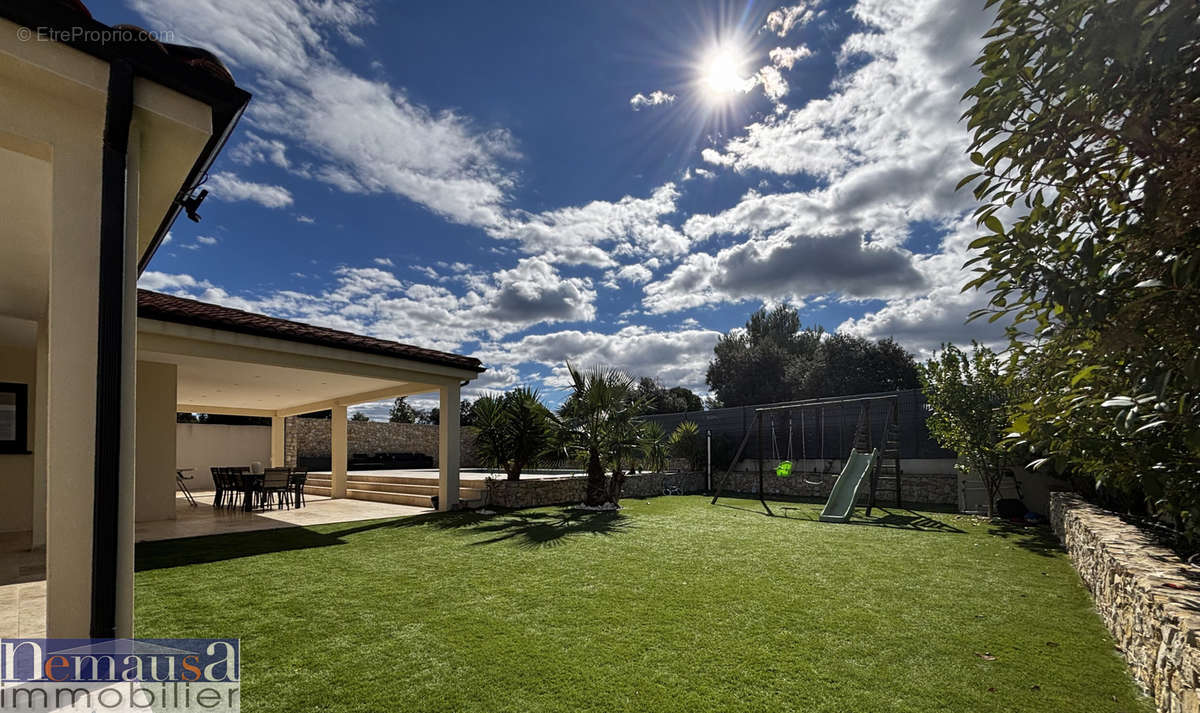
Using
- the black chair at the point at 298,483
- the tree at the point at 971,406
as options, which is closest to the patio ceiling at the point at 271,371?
A: the black chair at the point at 298,483

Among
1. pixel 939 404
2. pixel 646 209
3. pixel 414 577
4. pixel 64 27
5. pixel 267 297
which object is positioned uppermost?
pixel 646 209

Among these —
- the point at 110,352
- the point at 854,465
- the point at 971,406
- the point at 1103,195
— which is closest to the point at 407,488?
the point at 854,465

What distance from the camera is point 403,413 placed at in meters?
39.7

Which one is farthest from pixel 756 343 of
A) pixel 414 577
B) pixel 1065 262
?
pixel 1065 262

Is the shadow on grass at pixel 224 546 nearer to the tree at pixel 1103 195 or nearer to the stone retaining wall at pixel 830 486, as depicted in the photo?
the tree at pixel 1103 195

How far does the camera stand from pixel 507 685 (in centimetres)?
313

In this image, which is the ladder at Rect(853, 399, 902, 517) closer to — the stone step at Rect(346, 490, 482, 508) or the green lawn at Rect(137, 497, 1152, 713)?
the green lawn at Rect(137, 497, 1152, 713)

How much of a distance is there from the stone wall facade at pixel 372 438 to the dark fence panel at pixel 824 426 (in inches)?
356

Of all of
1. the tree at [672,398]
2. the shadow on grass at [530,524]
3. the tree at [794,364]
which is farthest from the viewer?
the tree at [672,398]

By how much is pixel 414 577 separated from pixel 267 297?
54.6ft

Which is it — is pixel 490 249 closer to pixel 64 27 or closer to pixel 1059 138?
pixel 64 27

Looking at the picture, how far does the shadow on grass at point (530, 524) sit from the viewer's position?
8141 mm

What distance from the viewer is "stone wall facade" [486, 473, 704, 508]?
477 inches

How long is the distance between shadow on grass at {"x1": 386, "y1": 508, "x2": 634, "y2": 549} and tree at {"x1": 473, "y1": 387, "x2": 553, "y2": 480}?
1.24 meters
